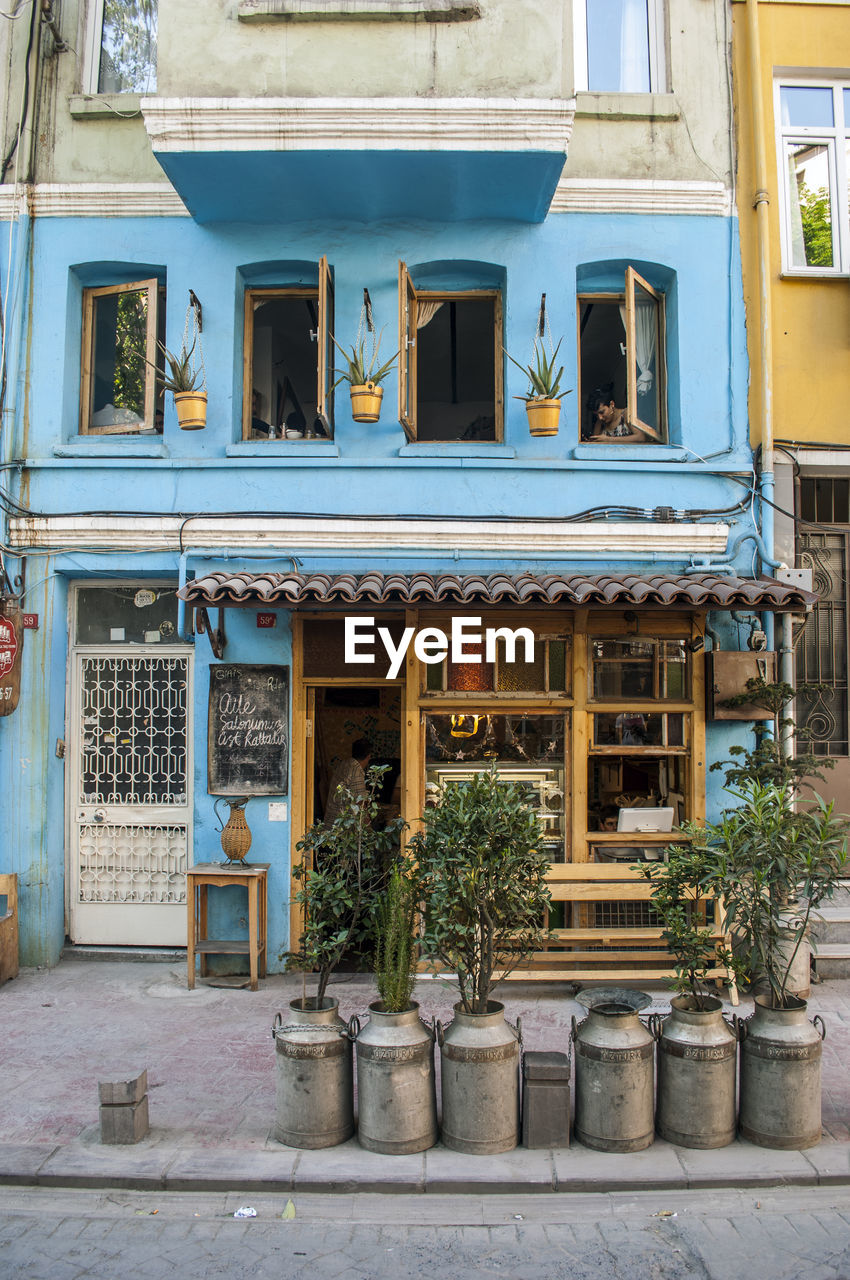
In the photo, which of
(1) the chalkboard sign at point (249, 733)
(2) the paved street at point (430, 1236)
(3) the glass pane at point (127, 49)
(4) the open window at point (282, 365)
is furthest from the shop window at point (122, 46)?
(2) the paved street at point (430, 1236)

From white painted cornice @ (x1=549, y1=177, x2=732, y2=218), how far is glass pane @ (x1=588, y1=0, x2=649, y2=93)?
1.20m

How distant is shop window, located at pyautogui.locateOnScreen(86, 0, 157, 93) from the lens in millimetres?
9703

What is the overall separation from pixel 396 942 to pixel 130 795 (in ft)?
15.0

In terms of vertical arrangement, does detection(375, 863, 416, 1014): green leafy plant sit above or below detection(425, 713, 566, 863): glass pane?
below

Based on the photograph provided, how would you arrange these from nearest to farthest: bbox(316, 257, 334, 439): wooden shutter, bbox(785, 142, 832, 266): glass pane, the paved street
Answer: the paved street < bbox(316, 257, 334, 439): wooden shutter < bbox(785, 142, 832, 266): glass pane

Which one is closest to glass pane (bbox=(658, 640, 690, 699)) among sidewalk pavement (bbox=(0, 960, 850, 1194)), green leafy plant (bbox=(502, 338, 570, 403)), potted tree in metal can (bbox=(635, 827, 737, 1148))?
green leafy plant (bbox=(502, 338, 570, 403))

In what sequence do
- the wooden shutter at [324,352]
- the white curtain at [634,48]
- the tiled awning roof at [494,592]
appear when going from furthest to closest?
the white curtain at [634,48] → the wooden shutter at [324,352] → the tiled awning roof at [494,592]

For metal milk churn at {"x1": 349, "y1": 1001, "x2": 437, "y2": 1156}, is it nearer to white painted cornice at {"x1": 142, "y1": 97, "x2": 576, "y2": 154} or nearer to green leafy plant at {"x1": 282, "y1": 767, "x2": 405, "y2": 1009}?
green leafy plant at {"x1": 282, "y1": 767, "x2": 405, "y2": 1009}

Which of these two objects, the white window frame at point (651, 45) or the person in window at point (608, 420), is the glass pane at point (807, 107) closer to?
the white window frame at point (651, 45)

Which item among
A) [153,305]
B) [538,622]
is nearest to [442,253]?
[153,305]

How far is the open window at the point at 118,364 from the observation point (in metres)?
9.52

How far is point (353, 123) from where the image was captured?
8.17 m

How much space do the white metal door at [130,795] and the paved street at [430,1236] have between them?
407cm

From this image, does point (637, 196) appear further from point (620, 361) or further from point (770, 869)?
point (770, 869)
